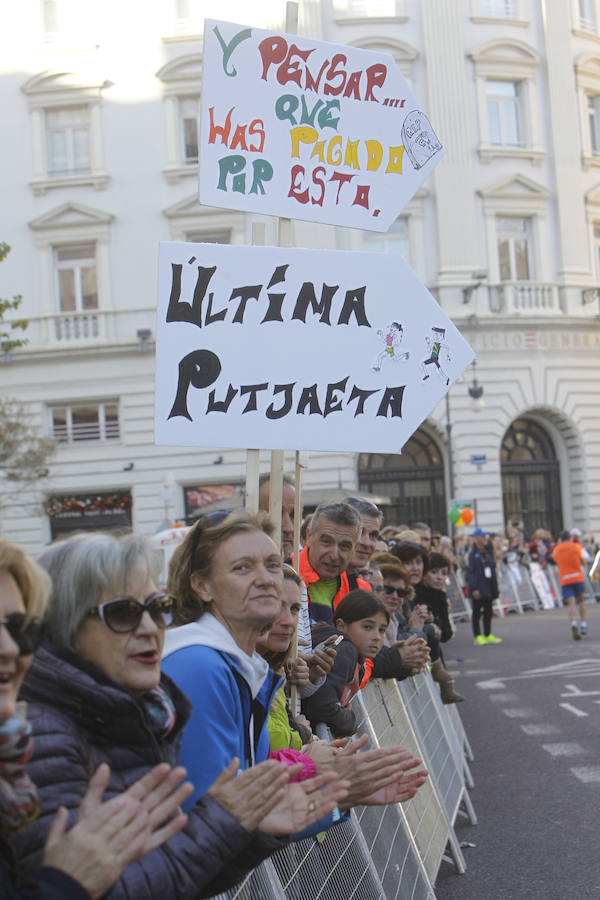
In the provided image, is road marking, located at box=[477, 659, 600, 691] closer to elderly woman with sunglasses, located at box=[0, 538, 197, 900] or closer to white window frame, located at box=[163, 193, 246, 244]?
elderly woman with sunglasses, located at box=[0, 538, 197, 900]

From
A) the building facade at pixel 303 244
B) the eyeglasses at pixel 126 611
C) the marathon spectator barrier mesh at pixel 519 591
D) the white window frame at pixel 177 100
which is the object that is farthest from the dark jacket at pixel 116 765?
the white window frame at pixel 177 100

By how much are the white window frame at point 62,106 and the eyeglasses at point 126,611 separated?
100 ft

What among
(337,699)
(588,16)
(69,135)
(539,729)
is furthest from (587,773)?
(588,16)

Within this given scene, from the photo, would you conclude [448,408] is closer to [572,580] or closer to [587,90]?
[587,90]

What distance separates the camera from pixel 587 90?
110ft

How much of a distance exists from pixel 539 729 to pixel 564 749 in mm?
1075

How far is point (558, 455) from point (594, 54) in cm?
1130

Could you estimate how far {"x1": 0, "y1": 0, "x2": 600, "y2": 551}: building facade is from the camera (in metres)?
31.3

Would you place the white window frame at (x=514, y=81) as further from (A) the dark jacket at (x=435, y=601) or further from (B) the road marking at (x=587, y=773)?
(B) the road marking at (x=587, y=773)

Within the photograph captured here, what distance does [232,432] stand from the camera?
4.29 meters

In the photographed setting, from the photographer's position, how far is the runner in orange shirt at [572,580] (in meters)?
18.5

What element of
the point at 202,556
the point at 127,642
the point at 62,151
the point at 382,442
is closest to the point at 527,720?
the point at 382,442

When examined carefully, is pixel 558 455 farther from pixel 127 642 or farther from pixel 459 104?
pixel 127 642

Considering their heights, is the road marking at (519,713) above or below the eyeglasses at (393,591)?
below
